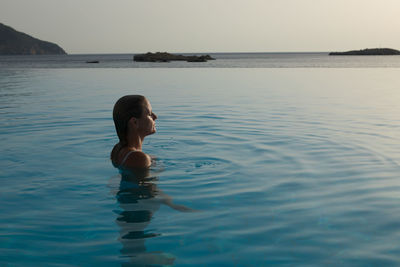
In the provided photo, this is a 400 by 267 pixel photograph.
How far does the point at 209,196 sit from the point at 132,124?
1.45m

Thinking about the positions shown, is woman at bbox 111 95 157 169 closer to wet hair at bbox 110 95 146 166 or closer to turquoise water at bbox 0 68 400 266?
wet hair at bbox 110 95 146 166

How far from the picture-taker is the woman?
552 centimetres

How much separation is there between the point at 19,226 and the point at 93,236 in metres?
0.97

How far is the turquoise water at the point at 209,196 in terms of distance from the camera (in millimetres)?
3770

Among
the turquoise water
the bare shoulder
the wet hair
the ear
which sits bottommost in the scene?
the turquoise water

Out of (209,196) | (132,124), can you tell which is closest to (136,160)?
(132,124)

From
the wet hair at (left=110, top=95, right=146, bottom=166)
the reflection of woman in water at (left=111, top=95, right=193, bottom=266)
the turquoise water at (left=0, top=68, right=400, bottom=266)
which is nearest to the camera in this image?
the turquoise water at (left=0, top=68, right=400, bottom=266)

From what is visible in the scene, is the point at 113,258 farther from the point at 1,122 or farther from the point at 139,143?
the point at 1,122

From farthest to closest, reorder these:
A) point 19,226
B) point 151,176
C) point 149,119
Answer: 1. point 151,176
2. point 149,119
3. point 19,226

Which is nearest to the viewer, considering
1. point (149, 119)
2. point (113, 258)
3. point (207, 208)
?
point (113, 258)

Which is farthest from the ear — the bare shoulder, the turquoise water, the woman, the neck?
the turquoise water

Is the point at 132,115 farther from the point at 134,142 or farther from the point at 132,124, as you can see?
the point at 134,142

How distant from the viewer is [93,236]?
409 centimetres

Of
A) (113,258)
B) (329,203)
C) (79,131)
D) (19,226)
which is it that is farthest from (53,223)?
(79,131)
